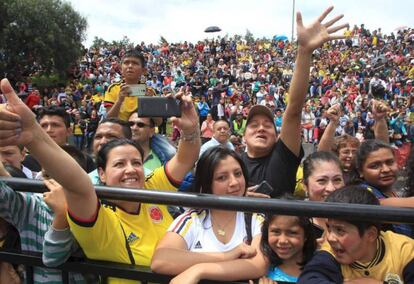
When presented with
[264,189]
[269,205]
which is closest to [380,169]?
[264,189]

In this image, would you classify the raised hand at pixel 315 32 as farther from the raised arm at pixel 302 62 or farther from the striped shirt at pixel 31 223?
the striped shirt at pixel 31 223

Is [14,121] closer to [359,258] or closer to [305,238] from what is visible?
[305,238]

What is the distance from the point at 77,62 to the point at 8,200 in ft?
101

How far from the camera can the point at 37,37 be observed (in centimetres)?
2783

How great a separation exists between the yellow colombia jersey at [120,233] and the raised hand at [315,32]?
1.26 metres

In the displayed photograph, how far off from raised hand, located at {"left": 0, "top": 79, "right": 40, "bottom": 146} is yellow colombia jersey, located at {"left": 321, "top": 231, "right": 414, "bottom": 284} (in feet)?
4.07

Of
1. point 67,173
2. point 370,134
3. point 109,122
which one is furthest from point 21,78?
point 67,173

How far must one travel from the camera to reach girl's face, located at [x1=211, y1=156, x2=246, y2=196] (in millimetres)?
2287

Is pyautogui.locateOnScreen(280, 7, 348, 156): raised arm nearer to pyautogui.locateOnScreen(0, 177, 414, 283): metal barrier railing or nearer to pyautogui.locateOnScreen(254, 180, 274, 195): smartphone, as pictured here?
pyautogui.locateOnScreen(254, 180, 274, 195): smartphone

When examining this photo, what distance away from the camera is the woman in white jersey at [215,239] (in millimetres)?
1790

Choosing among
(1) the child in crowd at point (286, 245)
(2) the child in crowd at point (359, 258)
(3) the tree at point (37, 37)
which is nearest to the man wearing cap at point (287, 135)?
(1) the child in crowd at point (286, 245)

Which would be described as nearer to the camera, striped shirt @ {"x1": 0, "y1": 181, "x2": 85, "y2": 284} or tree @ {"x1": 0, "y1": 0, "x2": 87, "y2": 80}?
striped shirt @ {"x1": 0, "y1": 181, "x2": 85, "y2": 284}

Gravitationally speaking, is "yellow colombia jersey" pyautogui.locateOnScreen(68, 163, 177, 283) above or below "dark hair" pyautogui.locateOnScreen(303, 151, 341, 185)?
below

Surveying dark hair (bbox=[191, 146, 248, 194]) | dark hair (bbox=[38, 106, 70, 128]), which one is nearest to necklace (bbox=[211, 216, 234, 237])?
dark hair (bbox=[191, 146, 248, 194])
